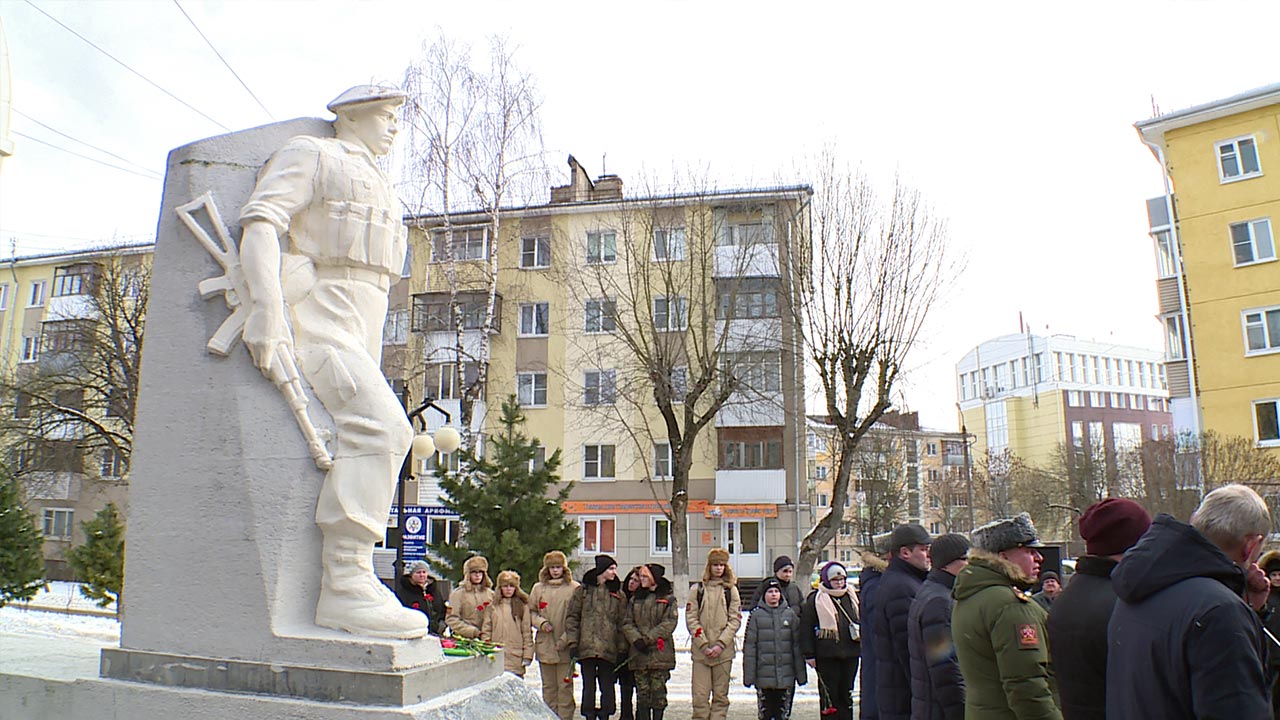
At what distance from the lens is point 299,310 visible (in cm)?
416

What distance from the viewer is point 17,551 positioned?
1711cm

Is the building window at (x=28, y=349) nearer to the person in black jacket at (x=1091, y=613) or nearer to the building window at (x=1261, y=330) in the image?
the person in black jacket at (x=1091, y=613)

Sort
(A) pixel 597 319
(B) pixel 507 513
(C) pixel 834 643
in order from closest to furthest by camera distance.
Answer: (C) pixel 834 643, (B) pixel 507 513, (A) pixel 597 319

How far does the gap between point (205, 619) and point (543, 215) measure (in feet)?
86.8

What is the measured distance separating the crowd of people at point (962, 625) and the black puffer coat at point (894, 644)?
0.5 inches

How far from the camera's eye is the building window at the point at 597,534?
29312 millimetres

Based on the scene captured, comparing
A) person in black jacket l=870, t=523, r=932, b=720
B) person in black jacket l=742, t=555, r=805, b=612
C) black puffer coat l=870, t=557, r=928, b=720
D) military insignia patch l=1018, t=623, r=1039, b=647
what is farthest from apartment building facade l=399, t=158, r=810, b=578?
military insignia patch l=1018, t=623, r=1039, b=647

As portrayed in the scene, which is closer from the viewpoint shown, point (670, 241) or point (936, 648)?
point (936, 648)

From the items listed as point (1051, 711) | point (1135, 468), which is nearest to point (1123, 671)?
point (1051, 711)

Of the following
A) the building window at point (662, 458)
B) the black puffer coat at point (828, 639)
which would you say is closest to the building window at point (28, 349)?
the building window at point (662, 458)

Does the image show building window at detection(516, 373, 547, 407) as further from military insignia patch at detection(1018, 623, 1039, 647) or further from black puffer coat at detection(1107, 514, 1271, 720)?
black puffer coat at detection(1107, 514, 1271, 720)

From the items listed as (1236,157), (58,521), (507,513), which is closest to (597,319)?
(507,513)

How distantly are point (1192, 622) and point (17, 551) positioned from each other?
790 inches

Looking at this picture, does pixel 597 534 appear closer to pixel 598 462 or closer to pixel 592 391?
pixel 598 462
